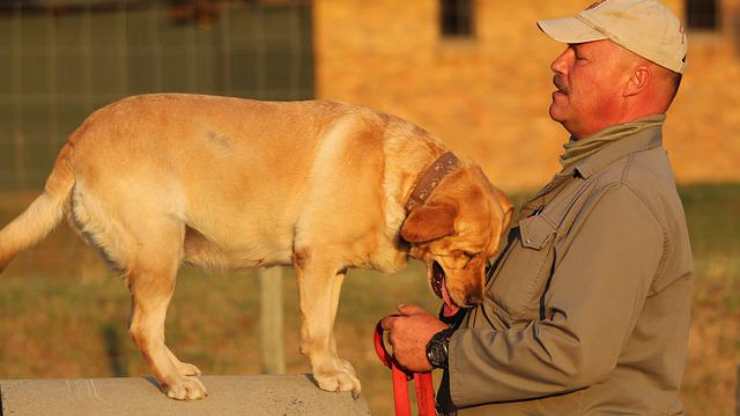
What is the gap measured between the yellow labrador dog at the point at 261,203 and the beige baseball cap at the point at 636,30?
0.91 m

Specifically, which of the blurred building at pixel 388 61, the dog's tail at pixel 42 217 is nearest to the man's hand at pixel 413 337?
the dog's tail at pixel 42 217

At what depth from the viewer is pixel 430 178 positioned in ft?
14.4

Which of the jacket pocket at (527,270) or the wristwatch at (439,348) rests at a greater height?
the jacket pocket at (527,270)

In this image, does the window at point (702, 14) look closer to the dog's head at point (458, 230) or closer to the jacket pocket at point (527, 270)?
the dog's head at point (458, 230)

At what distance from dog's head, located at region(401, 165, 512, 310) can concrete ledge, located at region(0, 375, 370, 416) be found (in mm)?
514

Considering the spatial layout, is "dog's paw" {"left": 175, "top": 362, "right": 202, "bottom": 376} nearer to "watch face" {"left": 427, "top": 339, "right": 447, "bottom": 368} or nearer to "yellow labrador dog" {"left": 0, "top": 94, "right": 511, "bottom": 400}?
"yellow labrador dog" {"left": 0, "top": 94, "right": 511, "bottom": 400}

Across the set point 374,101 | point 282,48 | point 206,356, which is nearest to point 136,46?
point 282,48

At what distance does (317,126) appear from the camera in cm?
447

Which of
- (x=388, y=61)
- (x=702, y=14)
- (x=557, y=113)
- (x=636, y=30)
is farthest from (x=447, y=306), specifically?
(x=702, y=14)

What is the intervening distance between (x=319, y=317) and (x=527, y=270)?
1.00 m

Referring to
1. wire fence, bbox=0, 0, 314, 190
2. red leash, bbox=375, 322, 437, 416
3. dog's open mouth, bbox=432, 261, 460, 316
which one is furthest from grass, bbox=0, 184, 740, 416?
wire fence, bbox=0, 0, 314, 190

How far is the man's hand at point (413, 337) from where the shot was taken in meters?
3.70

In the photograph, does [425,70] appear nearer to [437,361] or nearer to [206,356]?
[206,356]

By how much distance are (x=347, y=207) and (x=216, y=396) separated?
75 cm
